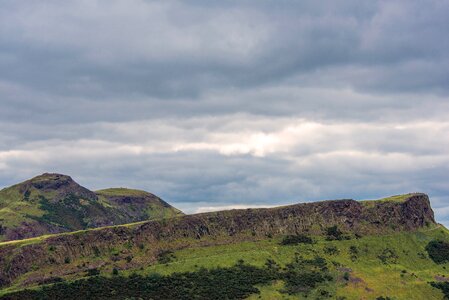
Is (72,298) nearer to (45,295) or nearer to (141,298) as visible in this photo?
(45,295)

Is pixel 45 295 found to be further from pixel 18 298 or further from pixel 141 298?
pixel 141 298

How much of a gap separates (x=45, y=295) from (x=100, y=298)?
19934mm

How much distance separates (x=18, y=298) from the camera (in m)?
194

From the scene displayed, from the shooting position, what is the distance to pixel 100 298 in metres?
197

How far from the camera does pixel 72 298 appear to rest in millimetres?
197125

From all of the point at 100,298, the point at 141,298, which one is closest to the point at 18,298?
the point at 100,298

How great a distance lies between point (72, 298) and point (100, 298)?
396 inches

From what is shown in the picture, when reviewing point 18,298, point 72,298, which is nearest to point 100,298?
point 72,298

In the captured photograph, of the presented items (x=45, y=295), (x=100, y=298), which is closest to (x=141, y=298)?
(x=100, y=298)

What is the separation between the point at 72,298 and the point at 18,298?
61.1 ft

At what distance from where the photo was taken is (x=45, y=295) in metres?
198

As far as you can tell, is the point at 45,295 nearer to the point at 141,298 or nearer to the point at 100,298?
the point at 100,298
